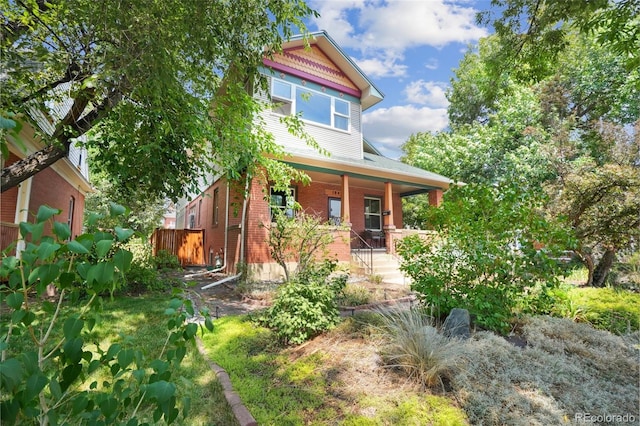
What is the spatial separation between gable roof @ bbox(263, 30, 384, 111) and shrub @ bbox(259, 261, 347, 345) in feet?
28.6

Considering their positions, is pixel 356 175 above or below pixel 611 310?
above

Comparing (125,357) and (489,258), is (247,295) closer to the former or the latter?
(489,258)

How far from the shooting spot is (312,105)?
38.8 feet

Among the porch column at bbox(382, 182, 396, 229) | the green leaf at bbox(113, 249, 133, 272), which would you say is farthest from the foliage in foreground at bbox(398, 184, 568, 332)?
the porch column at bbox(382, 182, 396, 229)

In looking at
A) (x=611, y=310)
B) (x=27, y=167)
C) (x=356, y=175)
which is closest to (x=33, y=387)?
(x=27, y=167)

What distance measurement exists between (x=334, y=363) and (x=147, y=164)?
5.36 metres

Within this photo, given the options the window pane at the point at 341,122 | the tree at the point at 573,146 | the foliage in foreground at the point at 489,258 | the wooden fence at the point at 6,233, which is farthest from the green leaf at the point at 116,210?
the window pane at the point at 341,122

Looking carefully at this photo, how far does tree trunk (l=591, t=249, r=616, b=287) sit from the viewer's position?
27.5 feet

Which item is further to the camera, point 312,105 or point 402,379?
point 312,105

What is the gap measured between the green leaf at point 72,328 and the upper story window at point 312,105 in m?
10.0

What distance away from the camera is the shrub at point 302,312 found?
4102 mm

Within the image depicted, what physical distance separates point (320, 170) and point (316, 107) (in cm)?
280

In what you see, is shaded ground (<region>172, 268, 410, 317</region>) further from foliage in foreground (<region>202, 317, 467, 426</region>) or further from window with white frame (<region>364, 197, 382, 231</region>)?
window with white frame (<region>364, 197, 382, 231</region>)

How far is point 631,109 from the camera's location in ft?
51.3
